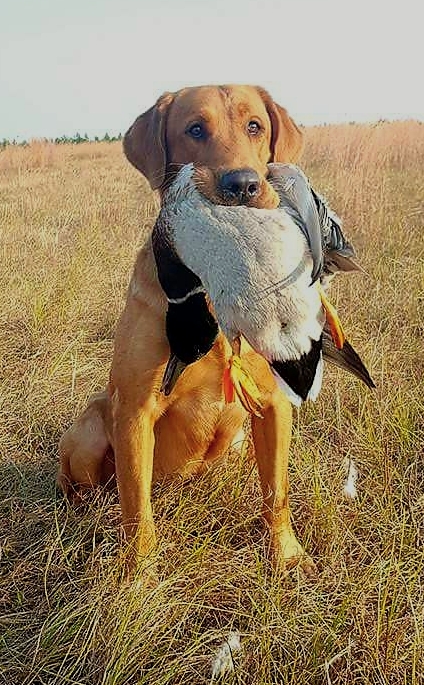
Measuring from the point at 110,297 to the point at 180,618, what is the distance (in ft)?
10.7

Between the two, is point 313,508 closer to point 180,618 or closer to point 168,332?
point 180,618

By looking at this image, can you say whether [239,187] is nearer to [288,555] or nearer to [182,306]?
[182,306]

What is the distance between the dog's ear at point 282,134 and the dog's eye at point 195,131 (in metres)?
0.35

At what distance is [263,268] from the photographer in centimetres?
167

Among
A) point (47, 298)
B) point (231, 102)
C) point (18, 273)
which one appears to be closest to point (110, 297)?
point (47, 298)

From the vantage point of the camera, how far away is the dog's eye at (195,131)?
2674 mm

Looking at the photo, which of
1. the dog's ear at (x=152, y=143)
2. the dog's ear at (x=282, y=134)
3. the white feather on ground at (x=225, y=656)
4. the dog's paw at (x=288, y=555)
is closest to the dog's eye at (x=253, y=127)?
the dog's ear at (x=282, y=134)

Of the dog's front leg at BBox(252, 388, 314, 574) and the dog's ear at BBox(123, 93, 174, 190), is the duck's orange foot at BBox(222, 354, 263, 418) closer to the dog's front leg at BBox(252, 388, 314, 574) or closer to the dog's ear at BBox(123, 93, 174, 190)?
the dog's front leg at BBox(252, 388, 314, 574)

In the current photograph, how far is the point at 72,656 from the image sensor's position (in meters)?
2.14

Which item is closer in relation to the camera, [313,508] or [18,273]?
[313,508]

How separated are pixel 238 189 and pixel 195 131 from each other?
843 millimetres

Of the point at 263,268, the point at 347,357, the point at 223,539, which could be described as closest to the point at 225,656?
the point at 223,539

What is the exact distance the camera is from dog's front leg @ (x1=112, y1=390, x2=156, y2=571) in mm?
2477

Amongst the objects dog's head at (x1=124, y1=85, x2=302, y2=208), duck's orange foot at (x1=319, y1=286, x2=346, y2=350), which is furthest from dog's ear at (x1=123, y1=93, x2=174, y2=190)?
duck's orange foot at (x1=319, y1=286, x2=346, y2=350)
